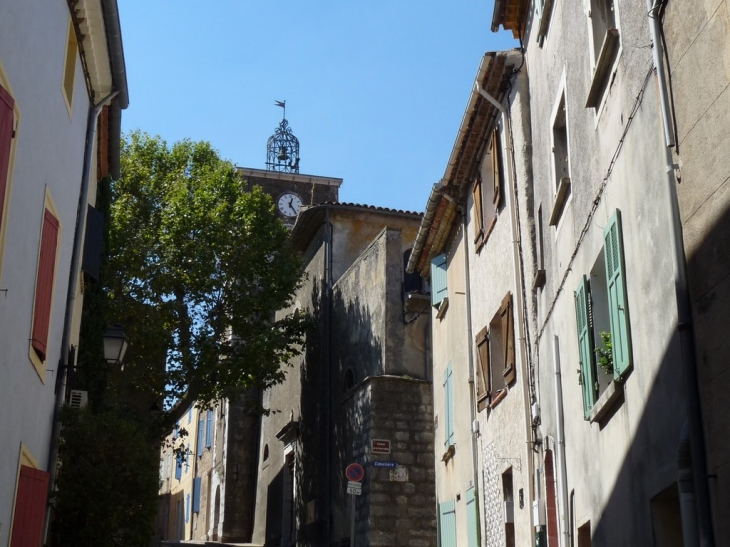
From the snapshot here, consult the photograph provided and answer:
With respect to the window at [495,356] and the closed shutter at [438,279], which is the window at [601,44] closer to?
the window at [495,356]

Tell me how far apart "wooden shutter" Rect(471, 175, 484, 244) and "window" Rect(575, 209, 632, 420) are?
5447 millimetres

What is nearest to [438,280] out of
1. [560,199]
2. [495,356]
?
[495,356]

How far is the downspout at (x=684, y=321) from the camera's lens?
5645 mm

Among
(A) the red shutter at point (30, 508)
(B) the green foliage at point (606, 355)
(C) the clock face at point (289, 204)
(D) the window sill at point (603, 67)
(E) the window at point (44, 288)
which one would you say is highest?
(C) the clock face at point (289, 204)

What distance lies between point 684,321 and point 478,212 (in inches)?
343

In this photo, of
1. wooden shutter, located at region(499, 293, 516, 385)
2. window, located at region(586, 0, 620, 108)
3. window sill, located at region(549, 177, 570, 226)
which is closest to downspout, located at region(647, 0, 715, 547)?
window, located at region(586, 0, 620, 108)

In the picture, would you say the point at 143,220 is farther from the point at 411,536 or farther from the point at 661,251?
→ the point at 661,251

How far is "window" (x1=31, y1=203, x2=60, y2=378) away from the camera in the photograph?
31.1 ft

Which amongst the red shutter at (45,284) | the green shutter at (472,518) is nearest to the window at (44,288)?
the red shutter at (45,284)

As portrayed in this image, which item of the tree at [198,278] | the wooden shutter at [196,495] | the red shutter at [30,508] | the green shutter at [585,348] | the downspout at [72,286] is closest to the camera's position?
the green shutter at [585,348]

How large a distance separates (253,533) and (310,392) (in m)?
7.37

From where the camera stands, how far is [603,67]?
26.9 feet

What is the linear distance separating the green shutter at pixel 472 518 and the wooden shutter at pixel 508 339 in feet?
6.98

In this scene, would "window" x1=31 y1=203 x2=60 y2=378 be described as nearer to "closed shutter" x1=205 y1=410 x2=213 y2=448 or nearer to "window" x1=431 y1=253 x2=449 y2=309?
"window" x1=431 y1=253 x2=449 y2=309
